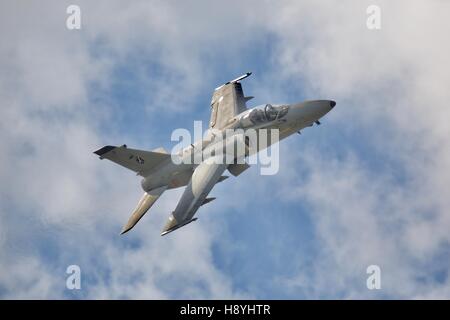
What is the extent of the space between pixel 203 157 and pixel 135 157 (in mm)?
5572

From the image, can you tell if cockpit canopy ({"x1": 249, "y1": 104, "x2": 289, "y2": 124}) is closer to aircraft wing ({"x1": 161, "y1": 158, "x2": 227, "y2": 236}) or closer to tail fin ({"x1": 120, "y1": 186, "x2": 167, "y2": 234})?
aircraft wing ({"x1": 161, "y1": 158, "x2": 227, "y2": 236})

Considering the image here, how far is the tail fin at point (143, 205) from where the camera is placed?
55312 mm

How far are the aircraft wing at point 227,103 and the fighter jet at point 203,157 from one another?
100cm

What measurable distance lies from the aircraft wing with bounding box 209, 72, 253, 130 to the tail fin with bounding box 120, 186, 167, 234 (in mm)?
7302

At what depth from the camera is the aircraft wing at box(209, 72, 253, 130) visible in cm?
5941

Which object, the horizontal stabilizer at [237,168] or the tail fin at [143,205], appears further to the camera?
the tail fin at [143,205]

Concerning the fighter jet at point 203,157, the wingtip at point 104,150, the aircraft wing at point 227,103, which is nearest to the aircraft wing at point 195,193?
the fighter jet at point 203,157

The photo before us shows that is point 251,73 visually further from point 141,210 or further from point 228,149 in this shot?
point 141,210

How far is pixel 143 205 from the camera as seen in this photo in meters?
56.0

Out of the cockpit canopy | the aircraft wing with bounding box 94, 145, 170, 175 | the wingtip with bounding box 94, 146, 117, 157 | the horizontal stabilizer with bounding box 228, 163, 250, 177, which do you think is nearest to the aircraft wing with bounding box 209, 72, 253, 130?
the cockpit canopy

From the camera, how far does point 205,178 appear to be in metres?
53.0

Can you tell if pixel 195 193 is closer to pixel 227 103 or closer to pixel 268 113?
pixel 268 113

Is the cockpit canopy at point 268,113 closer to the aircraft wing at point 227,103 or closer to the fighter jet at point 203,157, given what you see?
the fighter jet at point 203,157

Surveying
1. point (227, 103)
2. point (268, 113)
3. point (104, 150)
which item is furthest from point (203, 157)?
point (104, 150)
